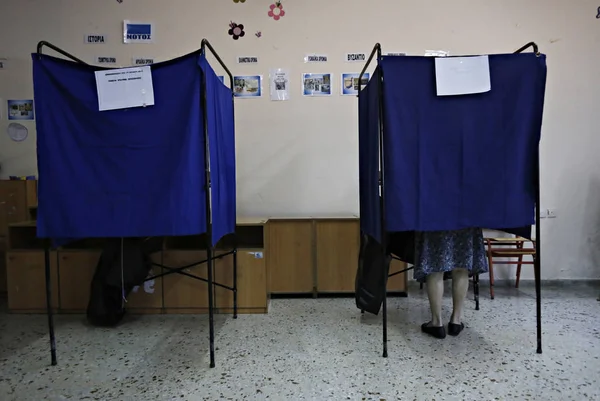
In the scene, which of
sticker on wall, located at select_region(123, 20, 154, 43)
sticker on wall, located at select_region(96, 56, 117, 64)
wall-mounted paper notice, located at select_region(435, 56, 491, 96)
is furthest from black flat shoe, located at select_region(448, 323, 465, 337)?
sticker on wall, located at select_region(96, 56, 117, 64)

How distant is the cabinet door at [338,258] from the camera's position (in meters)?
2.85

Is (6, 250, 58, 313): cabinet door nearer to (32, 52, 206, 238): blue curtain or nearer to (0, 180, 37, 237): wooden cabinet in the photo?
(0, 180, 37, 237): wooden cabinet

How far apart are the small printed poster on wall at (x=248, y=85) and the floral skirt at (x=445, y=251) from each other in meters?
1.95

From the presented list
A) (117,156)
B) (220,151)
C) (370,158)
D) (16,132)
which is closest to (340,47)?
(370,158)

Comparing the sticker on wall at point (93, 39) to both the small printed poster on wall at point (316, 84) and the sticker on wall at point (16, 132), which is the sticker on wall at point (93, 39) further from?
the small printed poster on wall at point (316, 84)

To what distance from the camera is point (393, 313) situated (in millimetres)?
2500

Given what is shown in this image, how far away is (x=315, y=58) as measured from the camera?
3.07 m

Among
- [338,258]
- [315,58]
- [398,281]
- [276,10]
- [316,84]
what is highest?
[276,10]

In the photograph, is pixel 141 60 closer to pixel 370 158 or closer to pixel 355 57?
pixel 355 57

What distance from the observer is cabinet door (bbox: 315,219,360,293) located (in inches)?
112

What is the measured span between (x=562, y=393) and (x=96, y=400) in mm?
2078

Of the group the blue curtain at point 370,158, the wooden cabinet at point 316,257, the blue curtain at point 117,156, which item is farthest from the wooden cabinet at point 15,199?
the blue curtain at point 370,158

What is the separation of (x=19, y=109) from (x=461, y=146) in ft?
12.1

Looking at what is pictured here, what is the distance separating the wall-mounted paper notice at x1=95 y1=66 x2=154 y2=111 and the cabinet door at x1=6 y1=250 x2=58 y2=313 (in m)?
1.58
